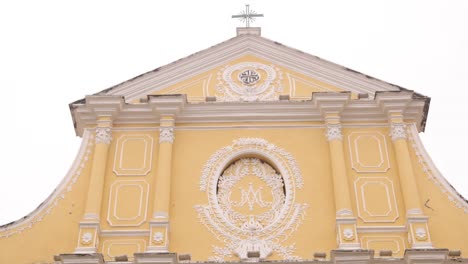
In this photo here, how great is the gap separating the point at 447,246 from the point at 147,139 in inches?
210

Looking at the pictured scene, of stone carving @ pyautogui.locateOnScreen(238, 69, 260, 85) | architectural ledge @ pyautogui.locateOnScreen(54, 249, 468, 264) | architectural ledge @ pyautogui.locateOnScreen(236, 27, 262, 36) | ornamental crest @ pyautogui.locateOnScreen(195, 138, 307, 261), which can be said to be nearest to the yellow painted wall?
ornamental crest @ pyautogui.locateOnScreen(195, 138, 307, 261)

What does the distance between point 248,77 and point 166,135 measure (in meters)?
2.15

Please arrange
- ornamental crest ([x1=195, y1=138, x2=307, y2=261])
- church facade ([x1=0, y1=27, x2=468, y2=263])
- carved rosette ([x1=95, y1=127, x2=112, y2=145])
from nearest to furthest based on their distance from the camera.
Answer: church facade ([x1=0, y1=27, x2=468, y2=263]), ornamental crest ([x1=195, y1=138, x2=307, y2=261]), carved rosette ([x1=95, y1=127, x2=112, y2=145])

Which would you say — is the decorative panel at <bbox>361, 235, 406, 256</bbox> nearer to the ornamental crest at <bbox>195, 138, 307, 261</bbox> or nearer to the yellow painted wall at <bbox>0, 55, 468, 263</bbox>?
the yellow painted wall at <bbox>0, 55, 468, 263</bbox>

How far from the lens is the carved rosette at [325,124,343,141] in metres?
12.7

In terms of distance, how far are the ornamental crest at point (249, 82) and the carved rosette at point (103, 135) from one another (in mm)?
2133

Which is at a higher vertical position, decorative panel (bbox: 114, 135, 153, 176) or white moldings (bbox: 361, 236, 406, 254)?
decorative panel (bbox: 114, 135, 153, 176)

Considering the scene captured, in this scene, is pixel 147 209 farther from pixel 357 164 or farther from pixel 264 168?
pixel 357 164

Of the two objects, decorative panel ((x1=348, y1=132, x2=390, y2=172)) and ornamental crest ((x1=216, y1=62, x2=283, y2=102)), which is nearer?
decorative panel ((x1=348, y1=132, x2=390, y2=172))

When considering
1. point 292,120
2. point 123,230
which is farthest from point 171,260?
point 292,120

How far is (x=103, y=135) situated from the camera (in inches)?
506

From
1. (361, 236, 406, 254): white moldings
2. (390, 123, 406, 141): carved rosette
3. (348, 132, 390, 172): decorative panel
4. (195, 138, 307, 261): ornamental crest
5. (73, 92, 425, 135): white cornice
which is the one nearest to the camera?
(361, 236, 406, 254): white moldings

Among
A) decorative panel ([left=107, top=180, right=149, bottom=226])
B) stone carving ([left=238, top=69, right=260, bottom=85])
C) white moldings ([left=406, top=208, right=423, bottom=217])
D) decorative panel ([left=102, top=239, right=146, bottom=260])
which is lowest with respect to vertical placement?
decorative panel ([left=102, top=239, right=146, bottom=260])

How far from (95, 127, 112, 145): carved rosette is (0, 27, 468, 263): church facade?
0.08 feet
